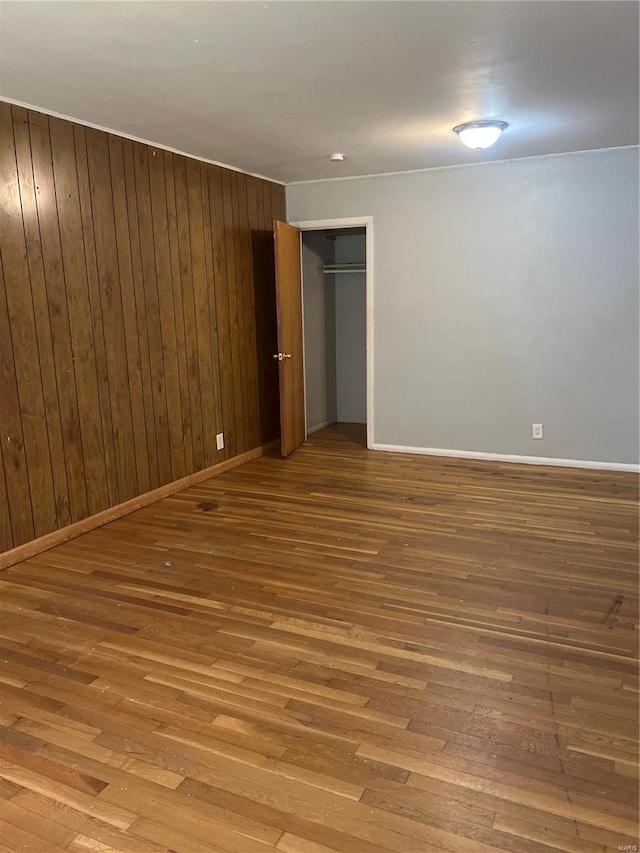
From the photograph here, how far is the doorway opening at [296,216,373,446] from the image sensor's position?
645 cm

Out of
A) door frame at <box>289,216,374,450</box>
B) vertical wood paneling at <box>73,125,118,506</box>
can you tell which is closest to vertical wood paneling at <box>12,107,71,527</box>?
vertical wood paneling at <box>73,125,118,506</box>

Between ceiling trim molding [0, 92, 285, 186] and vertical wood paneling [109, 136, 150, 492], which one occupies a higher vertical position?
ceiling trim molding [0, 92, 285, 186]

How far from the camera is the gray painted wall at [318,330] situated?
6.36 m

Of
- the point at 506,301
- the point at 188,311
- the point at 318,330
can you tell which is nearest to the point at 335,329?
the point at 318,330

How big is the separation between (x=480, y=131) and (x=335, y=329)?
3.37 meters

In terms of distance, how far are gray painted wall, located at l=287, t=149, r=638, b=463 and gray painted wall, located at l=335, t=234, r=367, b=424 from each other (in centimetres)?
122

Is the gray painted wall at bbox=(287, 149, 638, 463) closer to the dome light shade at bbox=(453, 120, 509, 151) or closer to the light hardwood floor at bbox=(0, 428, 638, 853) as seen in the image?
the dome light shade at bbox=(453, 120, 509, 151)

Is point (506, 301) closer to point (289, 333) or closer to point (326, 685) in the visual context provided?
point (289, 333)

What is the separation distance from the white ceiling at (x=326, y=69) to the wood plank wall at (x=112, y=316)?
0.32 metres

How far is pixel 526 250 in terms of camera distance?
16.4ft

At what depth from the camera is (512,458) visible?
5.30 m

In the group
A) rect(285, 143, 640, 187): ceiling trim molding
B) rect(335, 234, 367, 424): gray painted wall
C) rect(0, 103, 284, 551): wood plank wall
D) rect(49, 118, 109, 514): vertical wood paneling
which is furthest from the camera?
rect(335, 234, 367, 424): gray painted wall

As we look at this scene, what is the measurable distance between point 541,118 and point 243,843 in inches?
154

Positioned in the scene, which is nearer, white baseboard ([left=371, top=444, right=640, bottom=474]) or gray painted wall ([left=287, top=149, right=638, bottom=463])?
gray painted wall ([left=287, top=149, right=638, bottom=463])
